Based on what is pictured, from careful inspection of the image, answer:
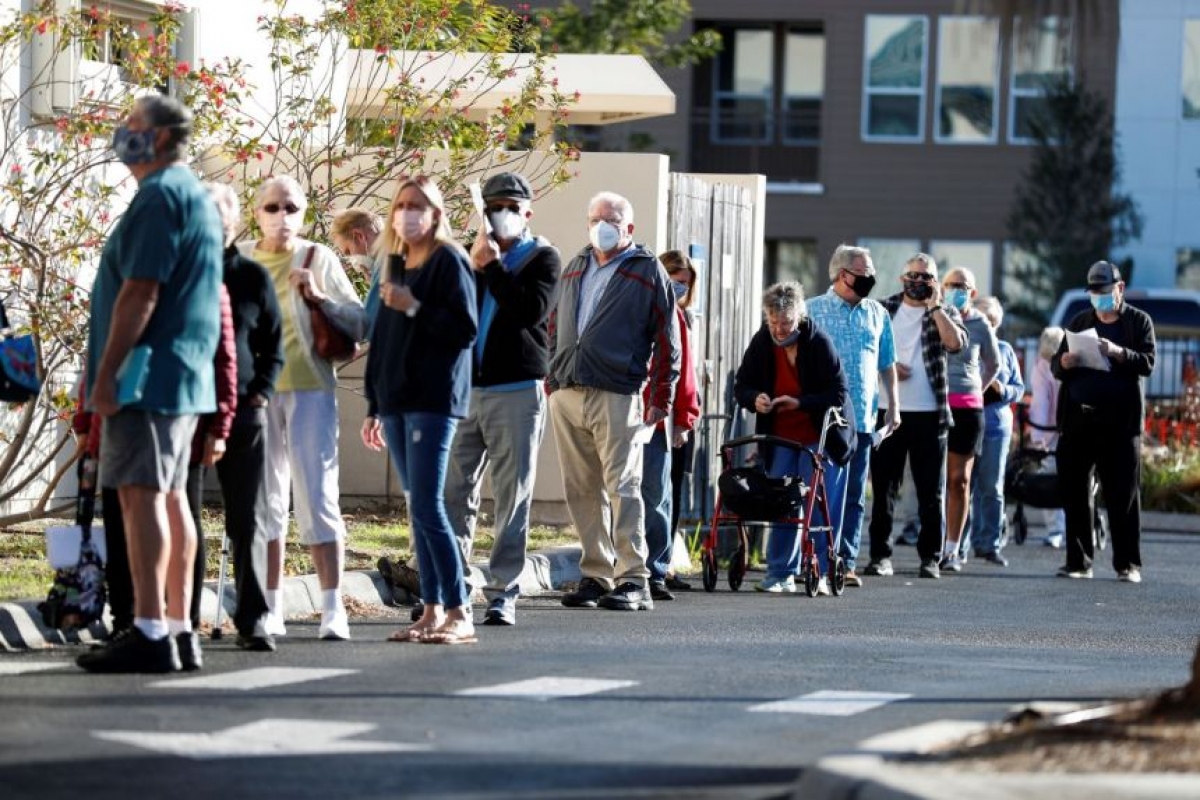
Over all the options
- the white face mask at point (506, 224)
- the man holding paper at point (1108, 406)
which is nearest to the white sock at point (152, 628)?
the white face mask at point (506, 224)

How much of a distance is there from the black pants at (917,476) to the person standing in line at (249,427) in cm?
688

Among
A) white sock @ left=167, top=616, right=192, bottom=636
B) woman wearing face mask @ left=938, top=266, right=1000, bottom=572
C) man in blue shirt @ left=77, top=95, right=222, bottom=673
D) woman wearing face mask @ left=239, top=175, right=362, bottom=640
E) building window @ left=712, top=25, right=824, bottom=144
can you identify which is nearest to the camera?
man in blue shirt @ left=77, top=95, right=222, bottom=673

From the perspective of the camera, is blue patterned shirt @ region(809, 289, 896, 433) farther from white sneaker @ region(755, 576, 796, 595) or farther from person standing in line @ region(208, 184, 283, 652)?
person standing in line @ region(208, 184, 283, 652)

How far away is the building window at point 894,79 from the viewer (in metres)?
42.7

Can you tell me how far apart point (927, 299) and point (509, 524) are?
5.62 m

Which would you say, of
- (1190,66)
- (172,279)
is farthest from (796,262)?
(172,279)

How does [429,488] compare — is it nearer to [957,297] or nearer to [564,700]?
[564,700]

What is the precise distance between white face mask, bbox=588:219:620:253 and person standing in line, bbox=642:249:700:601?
1.26 m

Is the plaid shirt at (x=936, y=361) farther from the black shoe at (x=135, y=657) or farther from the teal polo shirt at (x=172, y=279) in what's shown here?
the black shoe at (x=135, y=657)

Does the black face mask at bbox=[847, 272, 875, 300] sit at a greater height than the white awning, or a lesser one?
lesser

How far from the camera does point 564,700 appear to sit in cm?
918

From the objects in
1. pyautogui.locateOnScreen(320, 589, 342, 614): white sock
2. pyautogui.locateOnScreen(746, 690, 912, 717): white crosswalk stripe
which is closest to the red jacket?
pyautogui.locateOnScreen(320, 589, 342, 614): white sock

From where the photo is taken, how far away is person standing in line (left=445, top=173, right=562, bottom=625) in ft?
39.2

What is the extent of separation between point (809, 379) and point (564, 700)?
610 centimetres
